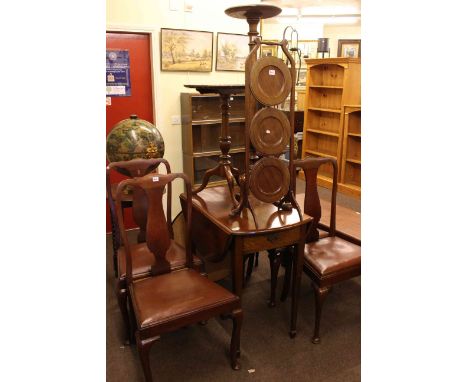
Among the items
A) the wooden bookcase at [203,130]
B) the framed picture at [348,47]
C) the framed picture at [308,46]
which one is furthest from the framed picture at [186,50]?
the framed picture at [308,46]

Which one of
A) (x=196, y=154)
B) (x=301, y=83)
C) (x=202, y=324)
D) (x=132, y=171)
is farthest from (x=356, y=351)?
(x=301, y=83)

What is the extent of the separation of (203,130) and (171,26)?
1025 millimetres

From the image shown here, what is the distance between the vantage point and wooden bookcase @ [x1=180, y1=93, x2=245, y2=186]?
3.78 metres

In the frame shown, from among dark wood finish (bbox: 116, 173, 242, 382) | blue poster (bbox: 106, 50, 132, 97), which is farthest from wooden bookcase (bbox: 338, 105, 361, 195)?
dark wood finish (bbox: 116, 173, 242, 382)

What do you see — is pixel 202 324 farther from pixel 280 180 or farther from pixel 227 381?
pixel 280 180

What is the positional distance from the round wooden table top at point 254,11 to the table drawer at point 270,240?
1.11m

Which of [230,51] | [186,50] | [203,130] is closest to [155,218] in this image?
[203,130]

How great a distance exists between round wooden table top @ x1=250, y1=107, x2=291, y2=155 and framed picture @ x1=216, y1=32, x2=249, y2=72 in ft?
7.35

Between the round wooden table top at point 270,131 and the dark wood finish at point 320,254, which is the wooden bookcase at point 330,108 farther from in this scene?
the round wooden table top at point 270,131

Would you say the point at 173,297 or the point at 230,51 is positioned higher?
the point at 230,51

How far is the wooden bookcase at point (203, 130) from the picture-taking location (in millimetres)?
3775

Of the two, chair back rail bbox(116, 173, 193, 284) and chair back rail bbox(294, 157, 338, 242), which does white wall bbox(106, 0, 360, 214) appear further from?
chair back rail bbox(116, 173, 193, 284)

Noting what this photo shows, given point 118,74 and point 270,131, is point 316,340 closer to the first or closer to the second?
point 270,131

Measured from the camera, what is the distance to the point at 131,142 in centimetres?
261
